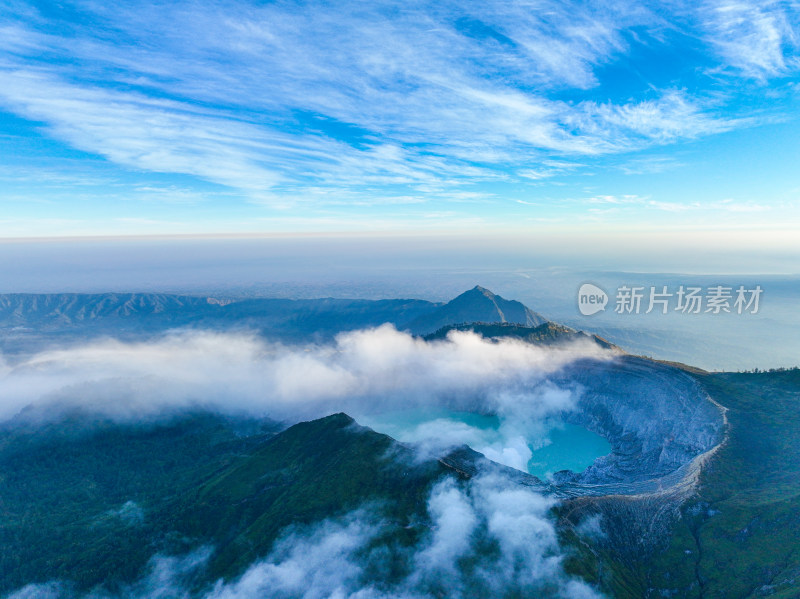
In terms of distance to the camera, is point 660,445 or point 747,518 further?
point 660,445

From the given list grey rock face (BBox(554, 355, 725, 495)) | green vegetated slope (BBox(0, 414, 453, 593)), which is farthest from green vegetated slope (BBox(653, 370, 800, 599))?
green vegetated slope (BBox(0, 414, 453, 593))

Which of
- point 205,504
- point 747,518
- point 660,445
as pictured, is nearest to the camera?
point 747,518

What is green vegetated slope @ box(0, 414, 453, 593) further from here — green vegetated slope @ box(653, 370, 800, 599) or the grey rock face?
green vegetated slope @ box(653, 370, 800, 599)

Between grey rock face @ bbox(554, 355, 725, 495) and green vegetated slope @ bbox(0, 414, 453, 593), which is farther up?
grey rock face @ bbox(554, 355, 725, 495)

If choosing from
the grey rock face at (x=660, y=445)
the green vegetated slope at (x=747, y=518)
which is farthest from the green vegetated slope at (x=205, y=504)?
the green vegetated slope at (x=747, y=518)

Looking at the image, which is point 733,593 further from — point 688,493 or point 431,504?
point 431,504

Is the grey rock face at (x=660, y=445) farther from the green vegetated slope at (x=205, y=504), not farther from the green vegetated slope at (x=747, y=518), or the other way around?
the green vegetated slope at (x=205, y=504)

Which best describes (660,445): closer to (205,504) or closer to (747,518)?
(747,518)

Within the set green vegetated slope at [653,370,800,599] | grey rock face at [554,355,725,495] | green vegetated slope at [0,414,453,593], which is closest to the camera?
green vegetated slope at [653,370,800,599]

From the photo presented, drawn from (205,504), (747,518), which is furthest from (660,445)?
(205,504)
